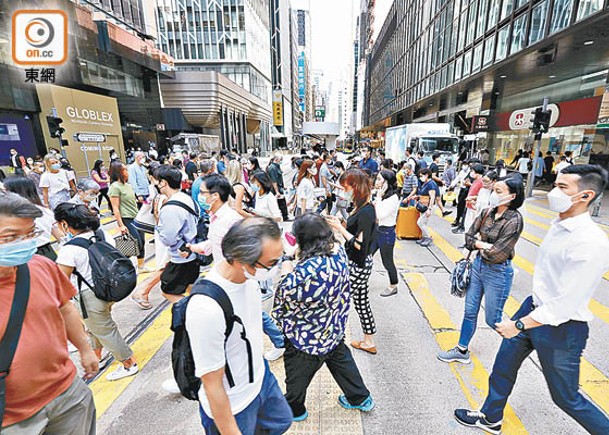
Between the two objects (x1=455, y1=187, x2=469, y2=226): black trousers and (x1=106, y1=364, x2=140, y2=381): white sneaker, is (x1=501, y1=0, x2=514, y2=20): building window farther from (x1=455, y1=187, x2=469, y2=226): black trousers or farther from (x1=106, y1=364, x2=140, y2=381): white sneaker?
(x1=106, y1=364, x2=140, y2=381): white sneaker

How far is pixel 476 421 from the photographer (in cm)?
235

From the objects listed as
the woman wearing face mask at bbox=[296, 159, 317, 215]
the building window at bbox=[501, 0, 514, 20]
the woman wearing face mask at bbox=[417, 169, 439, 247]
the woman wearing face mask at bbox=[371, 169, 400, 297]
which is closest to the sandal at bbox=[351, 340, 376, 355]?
the woman wearing face mask at bbox=[371, 169, 400, 297]

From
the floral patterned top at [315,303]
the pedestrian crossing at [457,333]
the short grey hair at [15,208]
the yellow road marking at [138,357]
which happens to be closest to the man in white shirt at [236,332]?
the floral patterned top at [315,303]

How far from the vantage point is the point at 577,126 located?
50.3 ft

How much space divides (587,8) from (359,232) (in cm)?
1344

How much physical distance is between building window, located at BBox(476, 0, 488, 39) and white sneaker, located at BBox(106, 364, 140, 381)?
23444mm

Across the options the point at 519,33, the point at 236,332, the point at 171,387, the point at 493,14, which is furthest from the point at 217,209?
the point at 493,14

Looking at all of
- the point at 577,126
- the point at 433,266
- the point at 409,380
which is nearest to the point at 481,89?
the point at 577,126

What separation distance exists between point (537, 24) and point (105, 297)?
708 inches

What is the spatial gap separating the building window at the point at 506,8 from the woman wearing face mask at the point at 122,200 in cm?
1932

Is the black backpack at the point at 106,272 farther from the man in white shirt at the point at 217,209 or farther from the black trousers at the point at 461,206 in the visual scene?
the black trousers at the point at 461,206

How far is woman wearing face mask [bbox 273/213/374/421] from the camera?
179 centimetres

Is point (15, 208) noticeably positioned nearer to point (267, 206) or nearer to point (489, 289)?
point (267, 206)

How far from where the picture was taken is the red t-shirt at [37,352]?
1377mm
